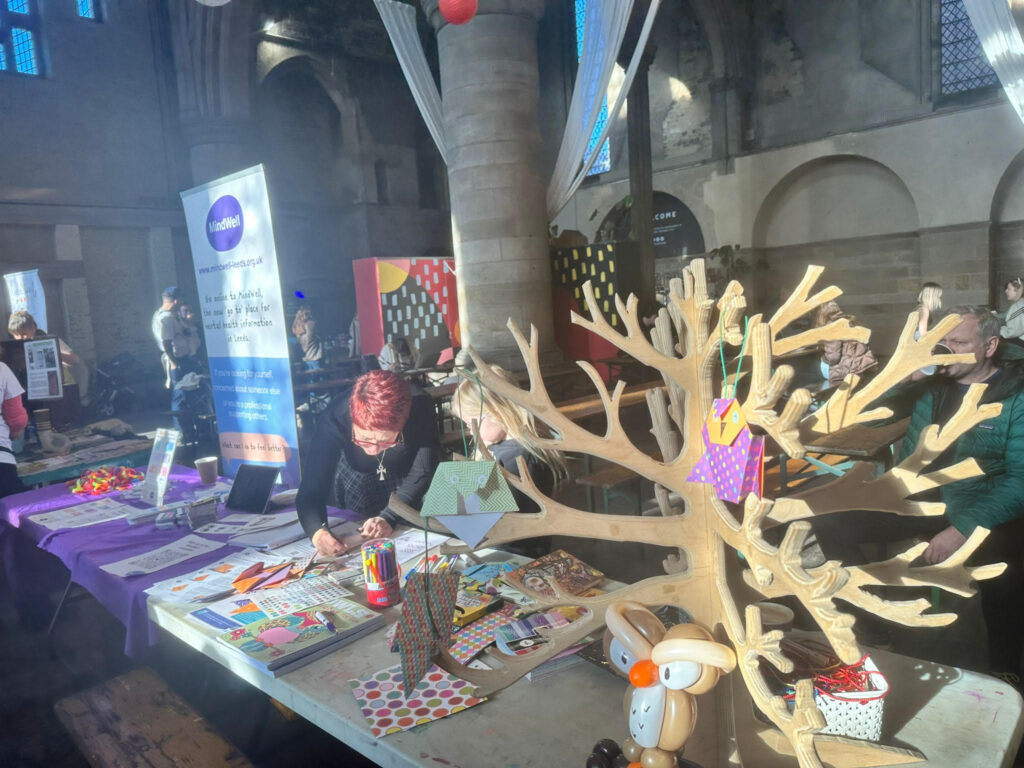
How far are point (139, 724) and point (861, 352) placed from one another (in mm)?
4195

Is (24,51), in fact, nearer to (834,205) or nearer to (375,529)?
(375,529)

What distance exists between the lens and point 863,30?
10484 millimetres

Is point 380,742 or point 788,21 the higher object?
point 788,21

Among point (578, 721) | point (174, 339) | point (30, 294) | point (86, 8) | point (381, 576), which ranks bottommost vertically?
point (578, 721)

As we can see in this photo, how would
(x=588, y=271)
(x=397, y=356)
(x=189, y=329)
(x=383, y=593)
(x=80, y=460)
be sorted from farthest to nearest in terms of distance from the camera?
(x=588, y=271)
(x=189, y=329)
(x=397, y=356)
(x=80, y=460)
(x=383, y=593)

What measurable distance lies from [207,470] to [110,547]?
2.62 ft

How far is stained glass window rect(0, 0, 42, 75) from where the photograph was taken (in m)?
9.75

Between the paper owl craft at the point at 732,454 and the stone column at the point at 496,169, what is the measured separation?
528 cm

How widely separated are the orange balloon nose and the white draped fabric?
222 inches

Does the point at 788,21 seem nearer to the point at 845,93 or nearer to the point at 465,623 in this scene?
the point at 845,93

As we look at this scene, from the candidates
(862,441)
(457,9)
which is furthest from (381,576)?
(457,9)

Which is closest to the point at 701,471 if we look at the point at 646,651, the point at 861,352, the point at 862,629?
the point at 646,651

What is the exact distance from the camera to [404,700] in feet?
4.64

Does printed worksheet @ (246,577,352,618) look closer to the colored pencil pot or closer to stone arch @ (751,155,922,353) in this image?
the colored pencil pot
